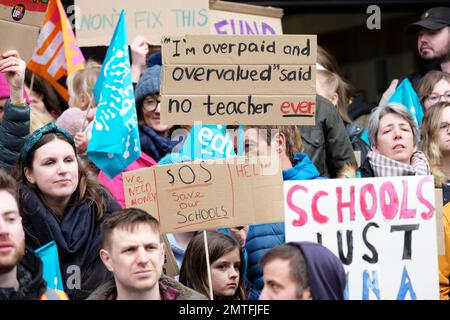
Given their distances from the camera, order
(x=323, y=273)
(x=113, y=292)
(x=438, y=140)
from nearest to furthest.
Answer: (x=323, y=273) → (x=113, y=292) → (x=438, y=140)

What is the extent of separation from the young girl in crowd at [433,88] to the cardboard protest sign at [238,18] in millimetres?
1182

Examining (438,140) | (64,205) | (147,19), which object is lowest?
(64,205)

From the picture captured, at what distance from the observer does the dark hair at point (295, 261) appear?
591cm

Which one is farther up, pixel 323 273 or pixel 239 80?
pixel 239 80

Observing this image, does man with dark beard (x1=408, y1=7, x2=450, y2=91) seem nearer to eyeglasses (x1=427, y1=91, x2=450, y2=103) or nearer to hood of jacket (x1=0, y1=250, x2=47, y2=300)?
eyeglasses (x1=427, y1=91, x2=450, y2=103)

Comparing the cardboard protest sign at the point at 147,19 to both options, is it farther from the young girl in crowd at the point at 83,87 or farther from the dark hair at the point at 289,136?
the dark hair at the point at 289,136

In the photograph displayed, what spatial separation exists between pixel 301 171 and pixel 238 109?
57 cm

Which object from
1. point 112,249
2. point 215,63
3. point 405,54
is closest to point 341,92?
point 215,63

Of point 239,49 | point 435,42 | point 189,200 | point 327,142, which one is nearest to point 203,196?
point 189,200

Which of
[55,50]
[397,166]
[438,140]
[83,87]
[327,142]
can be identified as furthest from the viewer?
[55,50]

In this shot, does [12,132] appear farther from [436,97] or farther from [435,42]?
[435,42]

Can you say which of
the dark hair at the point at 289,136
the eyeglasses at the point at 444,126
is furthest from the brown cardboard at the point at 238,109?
the eyeglasses at the point at 444,126

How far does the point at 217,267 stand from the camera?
7.19 metres

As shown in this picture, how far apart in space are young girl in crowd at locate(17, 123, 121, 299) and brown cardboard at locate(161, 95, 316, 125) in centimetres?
57
